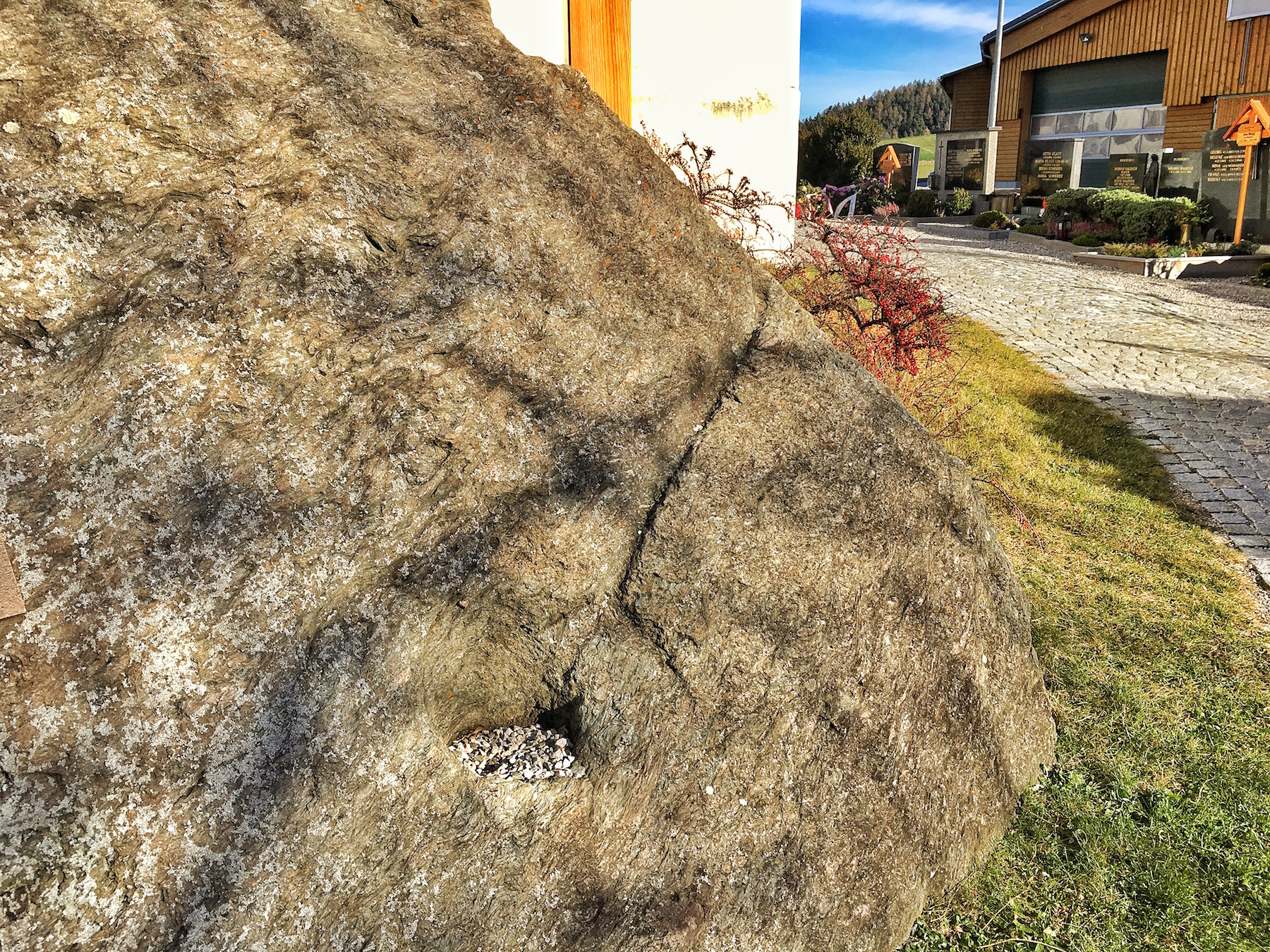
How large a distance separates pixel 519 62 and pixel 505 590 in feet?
5.07

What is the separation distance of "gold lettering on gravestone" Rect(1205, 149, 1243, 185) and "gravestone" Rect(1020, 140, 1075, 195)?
927 cm

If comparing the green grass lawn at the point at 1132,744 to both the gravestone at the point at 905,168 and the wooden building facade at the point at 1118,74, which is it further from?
the gravestone at the point at 905,168

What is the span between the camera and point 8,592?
1496 millimetres

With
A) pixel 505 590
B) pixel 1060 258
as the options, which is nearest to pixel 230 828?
pixel 505 590

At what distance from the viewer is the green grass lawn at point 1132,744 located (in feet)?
8.77

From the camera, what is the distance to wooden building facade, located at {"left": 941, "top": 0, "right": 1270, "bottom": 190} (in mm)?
23781

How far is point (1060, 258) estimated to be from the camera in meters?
18.2

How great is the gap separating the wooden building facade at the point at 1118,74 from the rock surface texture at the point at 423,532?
79.1 feet

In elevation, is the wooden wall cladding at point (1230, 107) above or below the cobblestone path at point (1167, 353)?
above

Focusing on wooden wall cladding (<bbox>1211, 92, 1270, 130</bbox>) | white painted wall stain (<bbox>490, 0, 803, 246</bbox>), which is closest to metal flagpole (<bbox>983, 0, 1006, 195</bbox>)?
wooden wall cladding (<bbox>1211, 92, 1270, 130</bbox>)

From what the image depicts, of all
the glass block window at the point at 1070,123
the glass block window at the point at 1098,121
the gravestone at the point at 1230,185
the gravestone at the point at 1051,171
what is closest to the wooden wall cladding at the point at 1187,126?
the glass block window at the point at 1098,121

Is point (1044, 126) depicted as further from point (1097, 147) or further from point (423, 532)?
point (423, 532)

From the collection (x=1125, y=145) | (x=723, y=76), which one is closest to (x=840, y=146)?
(x=1125, y=145)

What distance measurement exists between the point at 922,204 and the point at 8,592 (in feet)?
107
